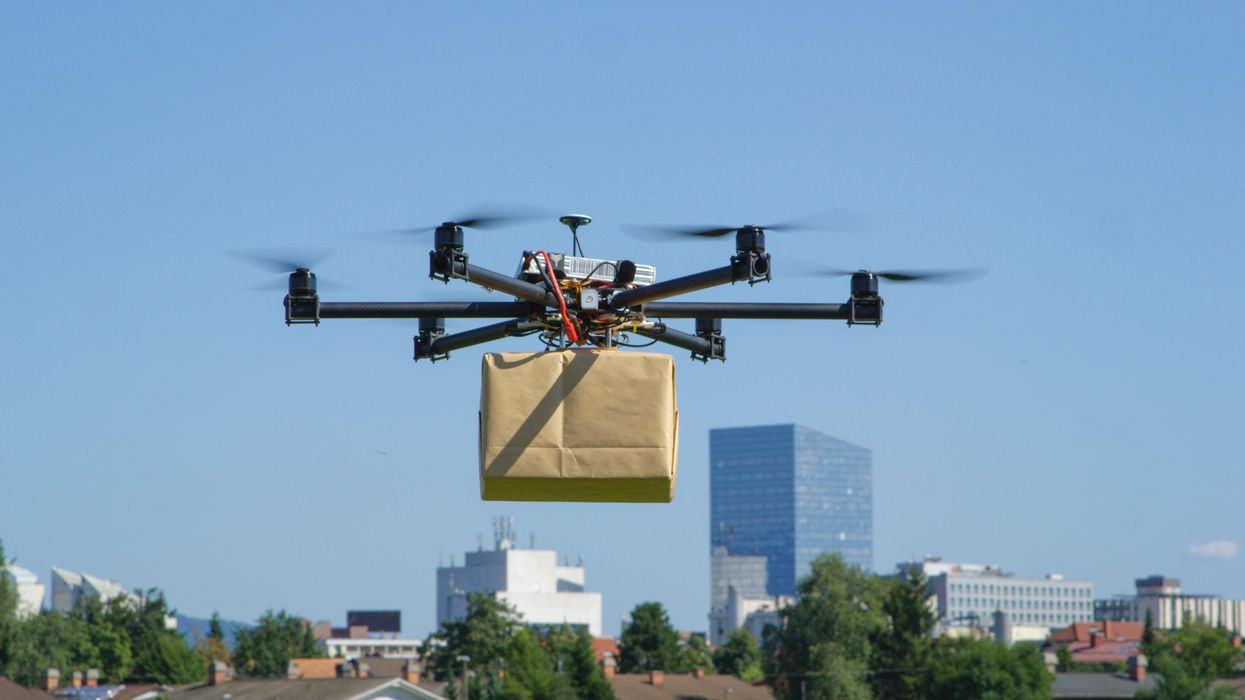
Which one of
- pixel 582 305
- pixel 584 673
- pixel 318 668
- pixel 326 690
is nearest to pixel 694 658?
pixel 318 668

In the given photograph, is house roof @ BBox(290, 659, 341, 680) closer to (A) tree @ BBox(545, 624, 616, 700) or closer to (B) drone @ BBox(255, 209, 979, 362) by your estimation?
(A) tree @ BBox(545, 624, 616, 700)

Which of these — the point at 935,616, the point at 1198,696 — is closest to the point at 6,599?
the point at 935,616

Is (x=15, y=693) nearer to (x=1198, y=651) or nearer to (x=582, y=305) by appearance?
(x=582, y=305)

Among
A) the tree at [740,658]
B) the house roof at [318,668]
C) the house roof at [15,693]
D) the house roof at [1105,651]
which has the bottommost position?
→ the house roof at [1105,651]

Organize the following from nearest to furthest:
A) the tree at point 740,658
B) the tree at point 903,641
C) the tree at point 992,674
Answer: the tree at point 992,674 < the tree at point 903,641 < the tree at point 740,658

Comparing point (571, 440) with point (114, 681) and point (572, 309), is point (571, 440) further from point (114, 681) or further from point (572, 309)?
point (114, 681)

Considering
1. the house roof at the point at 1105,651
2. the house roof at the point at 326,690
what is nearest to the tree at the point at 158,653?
the house roof at the point at 326,690

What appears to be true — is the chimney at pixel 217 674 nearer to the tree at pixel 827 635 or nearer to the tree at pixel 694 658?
the tree at pixel 827 635
